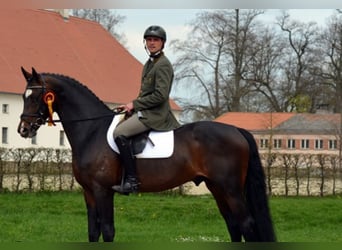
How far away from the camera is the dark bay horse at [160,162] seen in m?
9.74

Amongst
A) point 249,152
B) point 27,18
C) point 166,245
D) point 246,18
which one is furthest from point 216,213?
point 27,18

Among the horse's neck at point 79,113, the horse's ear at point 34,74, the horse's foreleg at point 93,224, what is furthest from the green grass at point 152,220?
the horse's ear at point 34,74

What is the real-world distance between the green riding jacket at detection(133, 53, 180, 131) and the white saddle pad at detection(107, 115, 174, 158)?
0.34 ft

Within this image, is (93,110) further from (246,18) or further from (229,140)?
(246,18)

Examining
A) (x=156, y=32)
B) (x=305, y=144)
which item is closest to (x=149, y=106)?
(x=156, y=32)

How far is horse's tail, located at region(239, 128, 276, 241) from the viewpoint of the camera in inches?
382

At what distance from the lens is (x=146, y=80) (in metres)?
10.0

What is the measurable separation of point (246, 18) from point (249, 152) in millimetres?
46380

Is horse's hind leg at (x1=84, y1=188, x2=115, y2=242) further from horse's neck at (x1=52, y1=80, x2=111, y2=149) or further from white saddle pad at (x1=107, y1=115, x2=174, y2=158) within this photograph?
horse's neck at (x1=52, y1=80, x2=111, y2=149)

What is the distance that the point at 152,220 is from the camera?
15.9 meters

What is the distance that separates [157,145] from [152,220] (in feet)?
20.6

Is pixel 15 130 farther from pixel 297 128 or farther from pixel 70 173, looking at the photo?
pixel 70 173

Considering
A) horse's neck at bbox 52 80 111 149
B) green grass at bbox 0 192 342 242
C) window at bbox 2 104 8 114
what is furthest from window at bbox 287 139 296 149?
horse's neck at bbox 52 80 111 149

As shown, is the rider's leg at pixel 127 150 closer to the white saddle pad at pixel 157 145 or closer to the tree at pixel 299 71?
the white saddle pad at pixel 157 145
